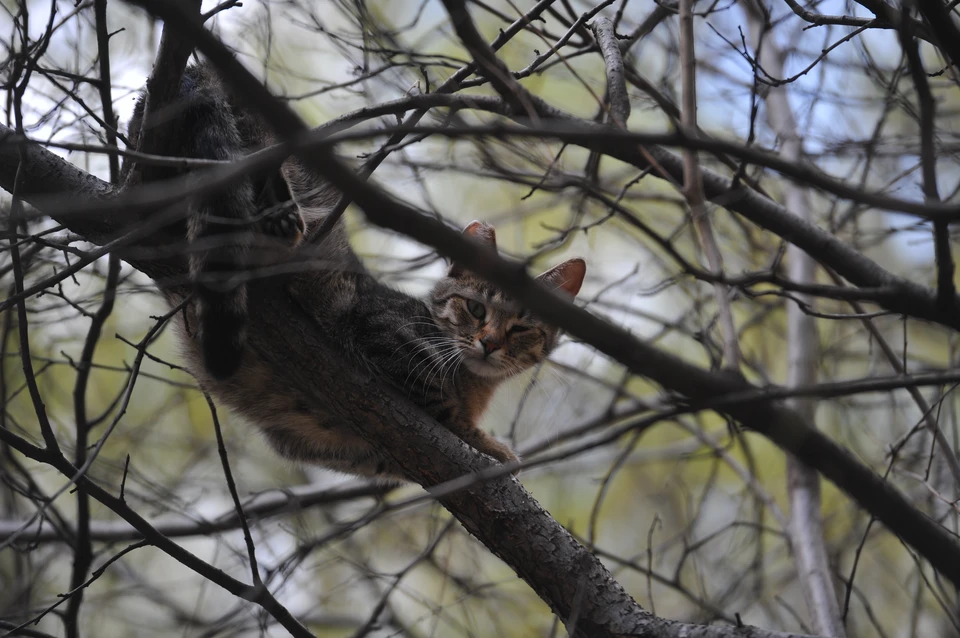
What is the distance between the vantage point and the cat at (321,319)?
8.55 ft

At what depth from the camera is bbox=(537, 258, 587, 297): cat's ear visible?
171 inches

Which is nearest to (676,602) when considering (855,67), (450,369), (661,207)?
(661,207)

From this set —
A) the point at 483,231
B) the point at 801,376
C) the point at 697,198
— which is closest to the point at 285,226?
the point at 483,231

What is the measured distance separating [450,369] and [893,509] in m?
2.62

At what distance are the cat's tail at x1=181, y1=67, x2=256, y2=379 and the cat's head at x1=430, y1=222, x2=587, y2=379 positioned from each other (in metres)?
1.45

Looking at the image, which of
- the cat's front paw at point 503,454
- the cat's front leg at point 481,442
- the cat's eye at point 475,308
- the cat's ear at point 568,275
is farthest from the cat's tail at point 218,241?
the cat's ear at point 568,275

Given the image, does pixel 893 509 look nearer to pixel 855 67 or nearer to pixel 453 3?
pixel 453 3

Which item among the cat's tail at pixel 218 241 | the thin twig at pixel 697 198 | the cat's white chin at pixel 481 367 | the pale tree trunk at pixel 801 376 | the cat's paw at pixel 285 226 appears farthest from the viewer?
the cat's white chin at pixel 481 367

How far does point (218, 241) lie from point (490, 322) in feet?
6.27

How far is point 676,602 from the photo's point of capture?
6938 mm

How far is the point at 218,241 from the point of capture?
2.46 m

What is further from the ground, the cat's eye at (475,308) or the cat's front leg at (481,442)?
the cat's eye at (475,308)

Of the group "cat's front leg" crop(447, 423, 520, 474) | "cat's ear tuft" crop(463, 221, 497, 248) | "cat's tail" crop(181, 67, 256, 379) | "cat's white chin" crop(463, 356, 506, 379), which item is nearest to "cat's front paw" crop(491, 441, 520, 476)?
"cat's front leg" crop(447, 423, 520, 474)

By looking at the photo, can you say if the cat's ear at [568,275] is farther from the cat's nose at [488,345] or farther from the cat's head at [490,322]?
the cat's nose at [488,345]
